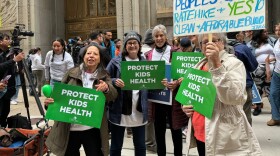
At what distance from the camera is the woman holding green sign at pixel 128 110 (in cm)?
409

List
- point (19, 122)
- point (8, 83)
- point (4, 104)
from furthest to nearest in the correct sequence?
point (4, 104)
point (8, 83)
point (19, 122)

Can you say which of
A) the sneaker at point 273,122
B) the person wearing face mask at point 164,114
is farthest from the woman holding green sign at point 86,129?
the sneaker at point 273,122

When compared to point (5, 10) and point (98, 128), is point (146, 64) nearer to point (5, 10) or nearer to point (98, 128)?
point (98, 128)

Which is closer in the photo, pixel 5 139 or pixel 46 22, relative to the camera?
pixel 5 139

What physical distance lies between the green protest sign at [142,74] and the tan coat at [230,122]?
1387 mm

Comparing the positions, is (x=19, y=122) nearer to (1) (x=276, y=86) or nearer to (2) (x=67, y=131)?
(2) (x=67, y=131)

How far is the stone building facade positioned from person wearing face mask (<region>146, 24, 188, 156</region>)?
9.25 metres

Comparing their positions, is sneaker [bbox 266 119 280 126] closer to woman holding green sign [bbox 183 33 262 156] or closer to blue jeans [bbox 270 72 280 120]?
→ blue jeans [bbox 270 72 280 120]

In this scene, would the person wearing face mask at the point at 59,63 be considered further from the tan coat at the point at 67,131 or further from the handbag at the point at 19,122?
the tan coat at the point at 67,131

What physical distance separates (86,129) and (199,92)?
50.9 inches

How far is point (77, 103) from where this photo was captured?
3.45m

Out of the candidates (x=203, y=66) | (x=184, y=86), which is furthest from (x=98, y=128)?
(x=203, y=66)

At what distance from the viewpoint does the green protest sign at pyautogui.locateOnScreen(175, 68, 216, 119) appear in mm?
2830

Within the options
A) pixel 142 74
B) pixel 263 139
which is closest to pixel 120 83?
pixel 142 74
